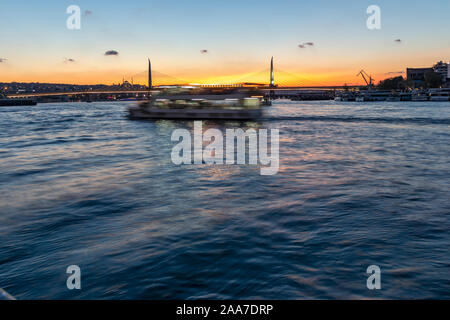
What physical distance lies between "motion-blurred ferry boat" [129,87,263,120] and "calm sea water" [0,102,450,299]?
32.2 m

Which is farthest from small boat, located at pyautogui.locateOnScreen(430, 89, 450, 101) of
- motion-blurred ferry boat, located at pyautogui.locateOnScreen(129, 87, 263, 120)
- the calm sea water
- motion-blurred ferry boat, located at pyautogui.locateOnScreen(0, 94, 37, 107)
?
motion-blurred ferry boat, located at pyautogui.locateOnScreen(0, 94, 37, 107)

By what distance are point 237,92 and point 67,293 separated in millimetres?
43907

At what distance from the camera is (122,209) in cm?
980

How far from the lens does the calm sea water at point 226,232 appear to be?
5480mm

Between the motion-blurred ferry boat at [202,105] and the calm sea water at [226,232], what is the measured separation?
3223 centimetres

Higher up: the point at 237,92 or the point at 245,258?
the point at 237,92

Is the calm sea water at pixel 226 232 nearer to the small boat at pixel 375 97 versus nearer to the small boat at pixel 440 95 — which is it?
the small boat at pixel 440 95

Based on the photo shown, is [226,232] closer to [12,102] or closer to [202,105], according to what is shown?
[202,105]

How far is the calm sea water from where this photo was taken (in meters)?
5.48

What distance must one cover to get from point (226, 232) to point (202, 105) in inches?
1738

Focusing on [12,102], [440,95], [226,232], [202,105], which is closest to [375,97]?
[440,95]

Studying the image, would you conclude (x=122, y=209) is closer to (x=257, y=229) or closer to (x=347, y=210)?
(x=257, y=229)

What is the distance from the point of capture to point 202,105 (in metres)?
50.8
